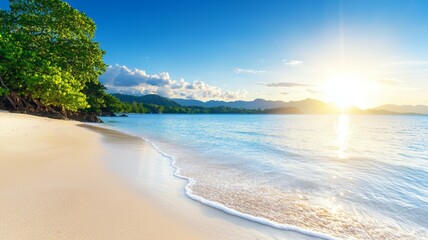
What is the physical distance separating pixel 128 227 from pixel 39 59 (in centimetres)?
2880

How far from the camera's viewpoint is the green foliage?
24484mm

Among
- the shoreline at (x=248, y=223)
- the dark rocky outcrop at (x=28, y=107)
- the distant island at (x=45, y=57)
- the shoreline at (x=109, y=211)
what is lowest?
the shoreline at (x=248, y=223)

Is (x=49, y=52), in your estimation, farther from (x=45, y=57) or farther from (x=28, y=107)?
(x=28, y=107)

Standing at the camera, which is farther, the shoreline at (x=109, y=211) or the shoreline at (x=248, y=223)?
the shoreline at (x=248, y=223)

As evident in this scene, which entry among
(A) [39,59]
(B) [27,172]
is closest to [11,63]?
(A) [39,59]

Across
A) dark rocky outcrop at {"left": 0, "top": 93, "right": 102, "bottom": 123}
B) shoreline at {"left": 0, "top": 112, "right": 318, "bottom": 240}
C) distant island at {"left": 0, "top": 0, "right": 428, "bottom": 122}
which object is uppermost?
distant island at {"left": 0, "top": 0, "right": 428, "bottom": 122}

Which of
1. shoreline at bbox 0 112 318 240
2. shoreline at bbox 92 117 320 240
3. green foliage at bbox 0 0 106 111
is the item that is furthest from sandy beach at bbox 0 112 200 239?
green foliage at bbox 0 0 106 111

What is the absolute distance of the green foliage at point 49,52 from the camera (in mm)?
24484

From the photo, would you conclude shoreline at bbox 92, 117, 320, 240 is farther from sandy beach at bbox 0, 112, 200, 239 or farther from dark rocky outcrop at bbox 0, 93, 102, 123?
dark rocky outcrop at bbox 0, 93, 102, 123

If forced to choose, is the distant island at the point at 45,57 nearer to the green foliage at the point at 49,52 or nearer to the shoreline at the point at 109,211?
the green foliage at the point at 49,52

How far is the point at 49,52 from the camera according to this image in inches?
1075

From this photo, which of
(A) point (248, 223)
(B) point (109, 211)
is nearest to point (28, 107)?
(B) point (109, 211)

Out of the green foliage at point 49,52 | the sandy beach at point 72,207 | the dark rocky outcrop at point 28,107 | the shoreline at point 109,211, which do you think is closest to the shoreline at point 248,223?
the shoreline at point 109,211

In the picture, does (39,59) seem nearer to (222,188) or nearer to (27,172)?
(27,172)
